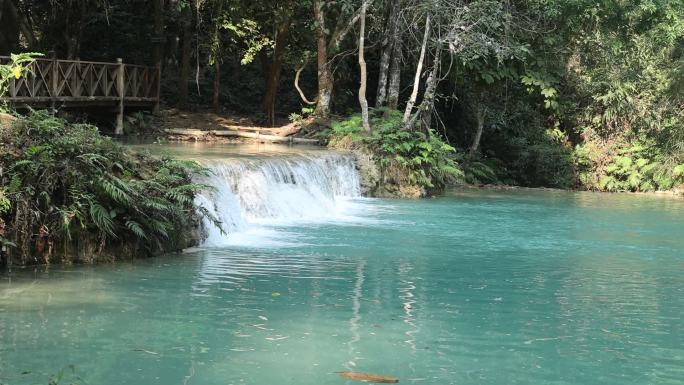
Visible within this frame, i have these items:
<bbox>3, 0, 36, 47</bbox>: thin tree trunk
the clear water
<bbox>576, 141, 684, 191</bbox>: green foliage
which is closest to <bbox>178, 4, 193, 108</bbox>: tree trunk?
<bbox>3, 0, 36, 47</bbox>: thin tree trunk

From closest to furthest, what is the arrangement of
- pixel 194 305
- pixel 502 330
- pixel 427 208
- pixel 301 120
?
1. pixel 502 330
2. pixel 194 305
3. pixel 427 208
4. pixel 301 120

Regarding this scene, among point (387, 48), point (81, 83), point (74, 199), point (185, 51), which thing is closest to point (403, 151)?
point (387, 48)

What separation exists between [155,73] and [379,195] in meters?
7.56

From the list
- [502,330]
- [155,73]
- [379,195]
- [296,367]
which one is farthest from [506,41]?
[296,367]

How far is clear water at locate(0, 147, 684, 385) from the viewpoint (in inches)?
256

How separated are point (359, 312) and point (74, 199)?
3.81 meters

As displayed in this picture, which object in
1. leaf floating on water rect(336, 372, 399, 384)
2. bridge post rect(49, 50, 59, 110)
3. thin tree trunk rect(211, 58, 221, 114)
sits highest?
thin tree trunk rect(211, 58, 221, 114)

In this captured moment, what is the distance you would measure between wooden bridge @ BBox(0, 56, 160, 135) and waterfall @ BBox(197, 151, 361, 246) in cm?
363

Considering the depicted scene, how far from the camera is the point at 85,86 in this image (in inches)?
794

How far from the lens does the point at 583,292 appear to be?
9.76m

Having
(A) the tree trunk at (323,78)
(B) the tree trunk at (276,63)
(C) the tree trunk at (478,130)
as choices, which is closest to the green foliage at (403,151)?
(A) the tree trunk at (323,78)

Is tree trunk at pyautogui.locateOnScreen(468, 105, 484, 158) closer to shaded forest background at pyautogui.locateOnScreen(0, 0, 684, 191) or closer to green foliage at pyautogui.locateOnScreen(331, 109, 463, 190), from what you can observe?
shaded forest background at pyautogui.locateOnScreen(0, 0, 684, 191)

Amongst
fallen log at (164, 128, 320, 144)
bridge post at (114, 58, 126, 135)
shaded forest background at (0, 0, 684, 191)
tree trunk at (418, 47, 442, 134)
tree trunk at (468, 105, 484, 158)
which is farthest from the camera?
tree trunk at (468, 105, 484, 158)

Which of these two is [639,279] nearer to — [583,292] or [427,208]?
[583,292]
